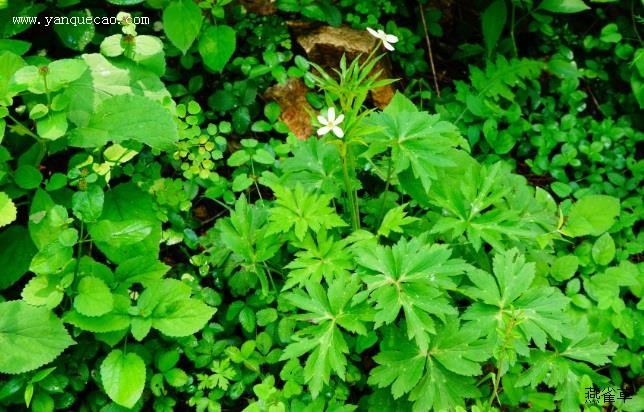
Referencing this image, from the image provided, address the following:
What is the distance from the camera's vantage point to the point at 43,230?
8.01 ft

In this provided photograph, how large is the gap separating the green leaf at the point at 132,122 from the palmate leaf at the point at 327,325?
87cm

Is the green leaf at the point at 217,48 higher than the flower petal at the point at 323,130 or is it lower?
lower

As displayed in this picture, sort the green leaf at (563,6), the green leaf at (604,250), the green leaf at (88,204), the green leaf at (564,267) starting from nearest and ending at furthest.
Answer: the green leaf at (88,204)
the green leaf at (564,267)
the green leaf at (604,250)
the green leaf at (563,6)

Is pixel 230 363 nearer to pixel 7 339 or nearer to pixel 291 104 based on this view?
pixel 7 339

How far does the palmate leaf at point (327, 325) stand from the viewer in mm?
2201

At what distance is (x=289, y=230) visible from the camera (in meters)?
2.50

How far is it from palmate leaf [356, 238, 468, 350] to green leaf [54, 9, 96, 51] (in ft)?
5.89

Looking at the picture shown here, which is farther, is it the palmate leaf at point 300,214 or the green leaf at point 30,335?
the palmate leaf at point 300,214

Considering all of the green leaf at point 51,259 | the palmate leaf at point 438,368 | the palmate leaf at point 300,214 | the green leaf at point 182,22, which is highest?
the green leaf at point 182,22

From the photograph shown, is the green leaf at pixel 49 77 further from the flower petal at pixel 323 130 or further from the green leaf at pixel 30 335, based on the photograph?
the flower petal at pixel 323 130

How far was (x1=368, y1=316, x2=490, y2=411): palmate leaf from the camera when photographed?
2270 millimetres

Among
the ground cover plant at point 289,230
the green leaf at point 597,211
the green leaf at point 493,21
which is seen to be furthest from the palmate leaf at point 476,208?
the green leaf at point 493,21

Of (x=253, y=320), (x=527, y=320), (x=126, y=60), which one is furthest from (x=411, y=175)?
(x=126, y=60)

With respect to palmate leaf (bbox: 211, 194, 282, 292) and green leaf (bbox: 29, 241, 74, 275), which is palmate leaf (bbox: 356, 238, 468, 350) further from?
green leaf (bbox: 29, 241, 74, 275)
